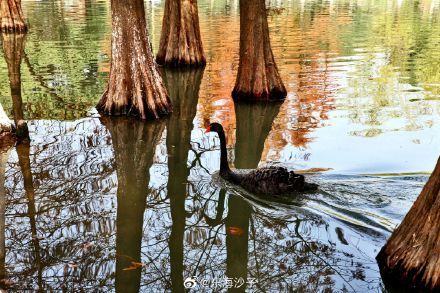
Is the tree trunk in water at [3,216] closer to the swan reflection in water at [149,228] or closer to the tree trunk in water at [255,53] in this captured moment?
the swan reflection in water at [149,228]

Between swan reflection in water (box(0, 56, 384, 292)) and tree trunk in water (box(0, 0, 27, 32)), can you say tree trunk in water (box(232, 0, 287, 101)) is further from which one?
tree trunk in water (box(0, 0, 27, 32))

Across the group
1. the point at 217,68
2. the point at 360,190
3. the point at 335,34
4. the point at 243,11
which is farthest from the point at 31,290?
the point at 335,34

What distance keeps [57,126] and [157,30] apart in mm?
18490

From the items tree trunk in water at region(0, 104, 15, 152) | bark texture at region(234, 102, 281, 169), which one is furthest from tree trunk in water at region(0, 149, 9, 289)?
bark texture at region(234, 102, 281, 169)

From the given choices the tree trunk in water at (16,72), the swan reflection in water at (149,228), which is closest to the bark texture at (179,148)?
the swan reflection in water at (149,228)

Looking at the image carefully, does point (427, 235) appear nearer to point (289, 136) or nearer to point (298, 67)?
point (289, 136)

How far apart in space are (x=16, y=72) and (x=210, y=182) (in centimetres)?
1090

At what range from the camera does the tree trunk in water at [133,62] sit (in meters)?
10.8

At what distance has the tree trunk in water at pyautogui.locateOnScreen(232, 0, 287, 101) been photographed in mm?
11812

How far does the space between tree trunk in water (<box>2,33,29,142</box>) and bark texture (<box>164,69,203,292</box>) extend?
273cm

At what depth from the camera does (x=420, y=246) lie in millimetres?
4594

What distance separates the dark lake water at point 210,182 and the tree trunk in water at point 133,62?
540mm

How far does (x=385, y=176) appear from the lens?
24.8 ft

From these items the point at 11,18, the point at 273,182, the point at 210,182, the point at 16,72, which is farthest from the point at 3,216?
the point at 11,18
